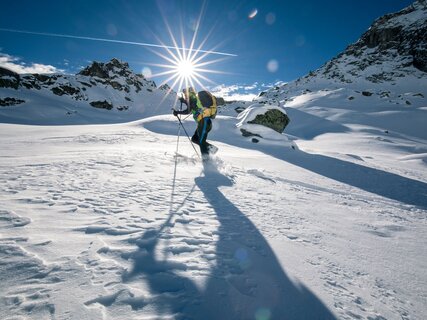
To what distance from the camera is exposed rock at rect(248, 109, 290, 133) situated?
57.4 feet

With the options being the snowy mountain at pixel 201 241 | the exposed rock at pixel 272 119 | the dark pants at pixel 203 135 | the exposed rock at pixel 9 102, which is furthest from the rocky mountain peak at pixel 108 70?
the snowy mountain at pixel 201 241

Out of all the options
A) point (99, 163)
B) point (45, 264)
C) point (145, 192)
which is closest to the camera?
point (45, 264)

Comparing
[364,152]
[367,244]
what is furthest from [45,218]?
[364,152]

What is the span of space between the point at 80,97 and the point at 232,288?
65.8 m

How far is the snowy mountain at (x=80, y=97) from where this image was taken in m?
40.1

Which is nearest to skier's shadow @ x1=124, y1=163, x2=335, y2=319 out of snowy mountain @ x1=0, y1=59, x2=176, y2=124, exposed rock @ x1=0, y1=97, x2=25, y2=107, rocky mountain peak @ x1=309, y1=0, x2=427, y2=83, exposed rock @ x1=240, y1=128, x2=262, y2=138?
exposed rock @ x1=240, y1=128, x2=262, y2=138

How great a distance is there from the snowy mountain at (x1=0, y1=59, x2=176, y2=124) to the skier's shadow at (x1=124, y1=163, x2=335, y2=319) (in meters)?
40.4

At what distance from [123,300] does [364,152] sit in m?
15.4

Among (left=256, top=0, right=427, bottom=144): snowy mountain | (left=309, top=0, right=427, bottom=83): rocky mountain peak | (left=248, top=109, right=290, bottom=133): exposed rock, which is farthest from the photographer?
(left=309, top=0, right=427, bottom=83): rocky mountain peak

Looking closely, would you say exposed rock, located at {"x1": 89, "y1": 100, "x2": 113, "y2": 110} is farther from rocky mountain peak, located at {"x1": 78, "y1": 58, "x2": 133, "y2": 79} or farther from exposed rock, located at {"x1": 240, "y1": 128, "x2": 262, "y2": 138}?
exposed rock, located at {"x1": 240, "y1": 128, "x2": 262, "y2": 138}

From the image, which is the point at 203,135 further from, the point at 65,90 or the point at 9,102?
the point at 65,90

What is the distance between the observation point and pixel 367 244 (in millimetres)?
3027

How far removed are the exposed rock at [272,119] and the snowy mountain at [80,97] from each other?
1220 inches

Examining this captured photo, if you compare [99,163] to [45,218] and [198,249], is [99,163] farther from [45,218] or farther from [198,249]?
[198,249]
